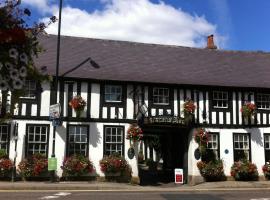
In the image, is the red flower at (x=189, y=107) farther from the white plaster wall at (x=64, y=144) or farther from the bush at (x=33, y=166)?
the bush at (x=33, y=166)

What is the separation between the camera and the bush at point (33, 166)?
21.5 meters

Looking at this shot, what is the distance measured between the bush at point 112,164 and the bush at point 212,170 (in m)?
4.17

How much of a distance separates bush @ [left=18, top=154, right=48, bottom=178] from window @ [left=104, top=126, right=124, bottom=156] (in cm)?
324

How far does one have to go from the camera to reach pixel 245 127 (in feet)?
82.3

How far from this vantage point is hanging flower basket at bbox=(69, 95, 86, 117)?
22.4 meters

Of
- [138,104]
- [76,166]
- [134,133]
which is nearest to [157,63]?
[138,104]

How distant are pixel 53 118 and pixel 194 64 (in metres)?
9.85

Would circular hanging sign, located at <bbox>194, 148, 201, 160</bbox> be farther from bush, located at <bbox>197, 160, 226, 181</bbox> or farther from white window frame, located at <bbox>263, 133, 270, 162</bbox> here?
white window frame, located at <bbox>263, 133, 270, 162</bbox>

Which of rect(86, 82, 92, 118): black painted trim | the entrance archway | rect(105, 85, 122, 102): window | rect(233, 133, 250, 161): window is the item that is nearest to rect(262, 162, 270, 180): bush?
rect(233, 133, 250, 161): window

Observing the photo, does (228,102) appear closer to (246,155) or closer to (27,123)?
(246,155)

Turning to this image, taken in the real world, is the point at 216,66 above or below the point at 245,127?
above

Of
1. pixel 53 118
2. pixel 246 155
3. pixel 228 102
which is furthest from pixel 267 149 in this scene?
pixel 53 118

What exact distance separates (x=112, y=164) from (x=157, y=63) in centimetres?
707

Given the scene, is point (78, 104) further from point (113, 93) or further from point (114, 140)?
point (114, 140)
